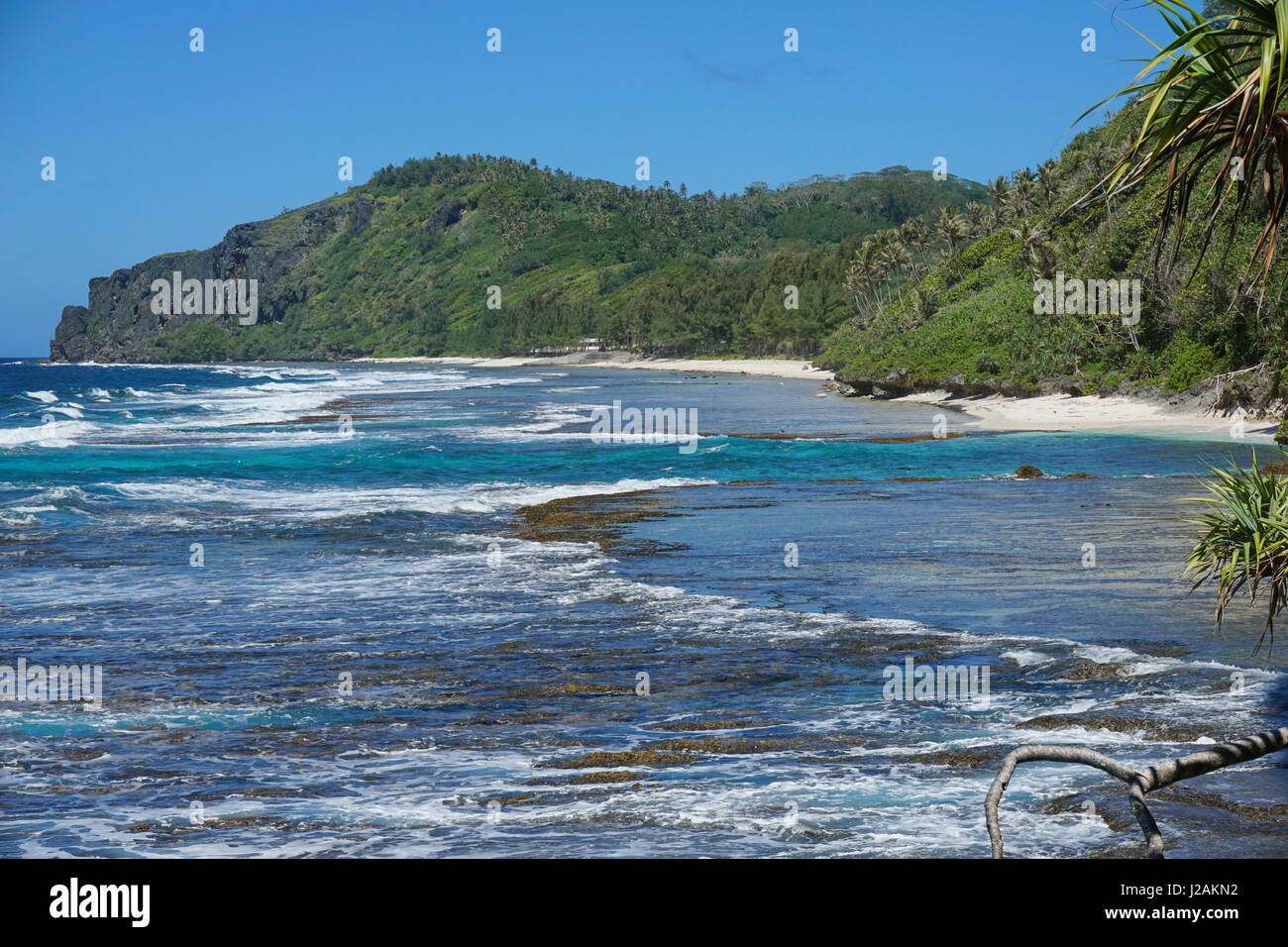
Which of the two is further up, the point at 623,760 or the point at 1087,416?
the point at 1087,416

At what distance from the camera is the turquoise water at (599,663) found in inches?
367

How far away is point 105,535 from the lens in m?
26.8

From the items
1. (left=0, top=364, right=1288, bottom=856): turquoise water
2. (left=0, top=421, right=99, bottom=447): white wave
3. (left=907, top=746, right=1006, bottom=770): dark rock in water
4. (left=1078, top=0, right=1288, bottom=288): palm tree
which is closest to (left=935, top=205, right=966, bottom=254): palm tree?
(left=0, top=421, right=99, bottom=447): white wave

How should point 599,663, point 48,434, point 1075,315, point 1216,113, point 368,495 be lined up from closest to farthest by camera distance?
1. point 1216,113
2. point 599,663
3. point 368,495
4. point 48,434
5. point 1075,315

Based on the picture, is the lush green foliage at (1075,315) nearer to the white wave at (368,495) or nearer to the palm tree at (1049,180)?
the palm tree at (1049,180)

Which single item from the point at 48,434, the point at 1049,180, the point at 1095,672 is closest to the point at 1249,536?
the point at 1095,672

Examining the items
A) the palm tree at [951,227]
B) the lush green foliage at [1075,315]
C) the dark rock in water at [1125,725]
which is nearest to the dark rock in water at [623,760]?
the dark rock in water at [1125,725]

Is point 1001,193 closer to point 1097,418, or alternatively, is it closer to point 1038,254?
point 1038,254

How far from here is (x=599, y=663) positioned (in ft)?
48.5

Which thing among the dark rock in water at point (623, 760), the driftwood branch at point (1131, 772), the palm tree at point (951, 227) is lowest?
the dark rock in water at point (623, 760)

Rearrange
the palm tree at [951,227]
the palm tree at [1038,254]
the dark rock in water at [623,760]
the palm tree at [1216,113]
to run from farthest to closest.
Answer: the palm tree at [951,227], the palm tree at [1038,254], the dark rock in water at [623,760], the palm tree at [1216,113]

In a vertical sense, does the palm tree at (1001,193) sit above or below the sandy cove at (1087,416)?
above

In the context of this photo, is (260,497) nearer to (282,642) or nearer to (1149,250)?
(282,642)
